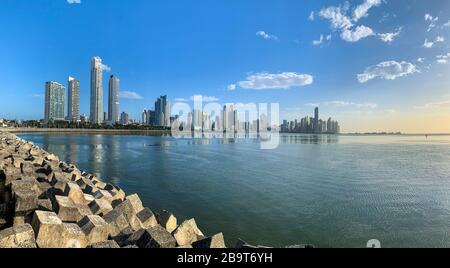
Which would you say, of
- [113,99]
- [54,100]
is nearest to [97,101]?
[113,99]

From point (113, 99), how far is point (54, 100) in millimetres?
23219

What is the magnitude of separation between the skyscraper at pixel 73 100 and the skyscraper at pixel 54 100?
149 inches

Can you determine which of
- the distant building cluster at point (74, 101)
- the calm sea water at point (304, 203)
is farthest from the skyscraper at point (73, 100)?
the calm sea water at point (304, 203)

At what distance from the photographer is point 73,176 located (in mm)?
8773

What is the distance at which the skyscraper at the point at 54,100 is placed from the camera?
12039cm

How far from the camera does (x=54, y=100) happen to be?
12588 cm

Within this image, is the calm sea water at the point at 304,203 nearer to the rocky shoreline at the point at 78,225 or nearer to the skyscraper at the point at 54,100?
the rocky shoreline at the point at 78,225

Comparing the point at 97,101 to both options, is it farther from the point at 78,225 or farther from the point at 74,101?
the point at 78,225

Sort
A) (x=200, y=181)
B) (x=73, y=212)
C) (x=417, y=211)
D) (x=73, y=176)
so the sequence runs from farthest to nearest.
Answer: (x=200, y=181)
(x=417, y=211)
(x=73, y=176)
(x=73, y=212)

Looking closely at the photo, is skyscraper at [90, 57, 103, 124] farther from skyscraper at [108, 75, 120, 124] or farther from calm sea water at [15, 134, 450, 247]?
calm sea water at [15, 134, 450, 247]

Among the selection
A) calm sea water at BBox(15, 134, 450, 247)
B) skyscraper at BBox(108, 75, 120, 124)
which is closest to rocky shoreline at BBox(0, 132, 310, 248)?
calm sea water at BBox(15, 134, 450, 247)

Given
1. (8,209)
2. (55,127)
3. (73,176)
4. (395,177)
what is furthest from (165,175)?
(55,127)
